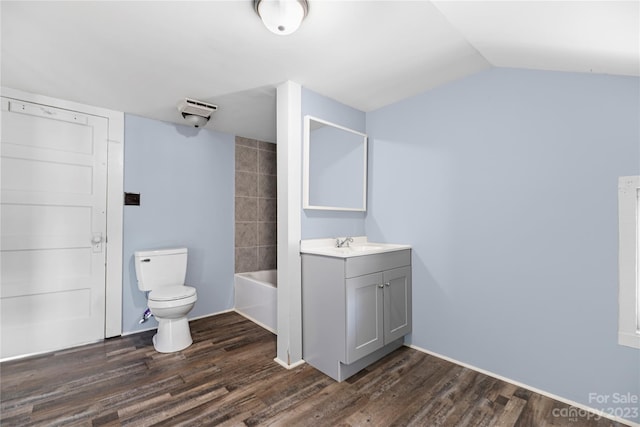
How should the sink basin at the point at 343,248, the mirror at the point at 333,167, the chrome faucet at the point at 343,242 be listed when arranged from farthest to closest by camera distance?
the chrome faucet at the point at 343,242
the mirror at the point at 333,167
the sink basin at the point at 343,248

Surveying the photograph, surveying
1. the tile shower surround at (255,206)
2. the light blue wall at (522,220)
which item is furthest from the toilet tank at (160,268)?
the light blue wall at (522,220)

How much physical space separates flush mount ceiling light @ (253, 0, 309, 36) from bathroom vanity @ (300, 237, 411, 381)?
1361mm

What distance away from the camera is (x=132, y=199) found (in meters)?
2.79

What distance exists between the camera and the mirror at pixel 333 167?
231 centimetres

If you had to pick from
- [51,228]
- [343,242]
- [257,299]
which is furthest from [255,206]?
[51,228]

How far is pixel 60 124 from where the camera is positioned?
2.45m

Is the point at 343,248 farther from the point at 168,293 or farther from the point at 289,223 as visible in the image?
the point at 168,293

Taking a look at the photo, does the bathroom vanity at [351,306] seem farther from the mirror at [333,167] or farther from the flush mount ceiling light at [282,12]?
the flush mount ceiling light at [282,12]

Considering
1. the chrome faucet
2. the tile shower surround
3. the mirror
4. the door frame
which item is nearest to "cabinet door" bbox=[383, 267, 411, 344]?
the chrome faucet

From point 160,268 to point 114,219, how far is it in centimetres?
62

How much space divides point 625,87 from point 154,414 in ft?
10.4

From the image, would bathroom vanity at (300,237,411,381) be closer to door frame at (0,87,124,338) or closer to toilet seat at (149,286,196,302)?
toilet seat at (149,286,196,302)

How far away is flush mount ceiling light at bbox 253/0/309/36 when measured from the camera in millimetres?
1320

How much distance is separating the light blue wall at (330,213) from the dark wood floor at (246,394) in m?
1.07
